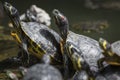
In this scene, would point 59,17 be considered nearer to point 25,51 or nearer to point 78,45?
point 78,45

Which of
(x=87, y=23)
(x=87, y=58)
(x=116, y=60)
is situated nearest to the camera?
(x=116, y=60)

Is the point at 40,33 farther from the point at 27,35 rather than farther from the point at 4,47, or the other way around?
the point at 4,47

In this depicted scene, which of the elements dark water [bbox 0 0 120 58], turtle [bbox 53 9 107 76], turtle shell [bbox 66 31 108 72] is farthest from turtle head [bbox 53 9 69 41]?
dark water [bbox 0 0 120 58]

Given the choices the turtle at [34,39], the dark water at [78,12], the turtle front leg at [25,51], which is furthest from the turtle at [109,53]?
the dark water at [78,12]

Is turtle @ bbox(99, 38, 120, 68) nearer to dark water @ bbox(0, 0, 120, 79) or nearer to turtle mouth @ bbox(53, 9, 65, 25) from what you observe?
turtle mouth @ bbox(53, 9, 65, 25)

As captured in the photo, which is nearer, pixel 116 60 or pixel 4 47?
pixel 116 60

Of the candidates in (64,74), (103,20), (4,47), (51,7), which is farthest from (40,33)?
(51,7)

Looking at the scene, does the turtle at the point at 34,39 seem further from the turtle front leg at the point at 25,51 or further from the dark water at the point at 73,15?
the dark water at the point at 73,15
